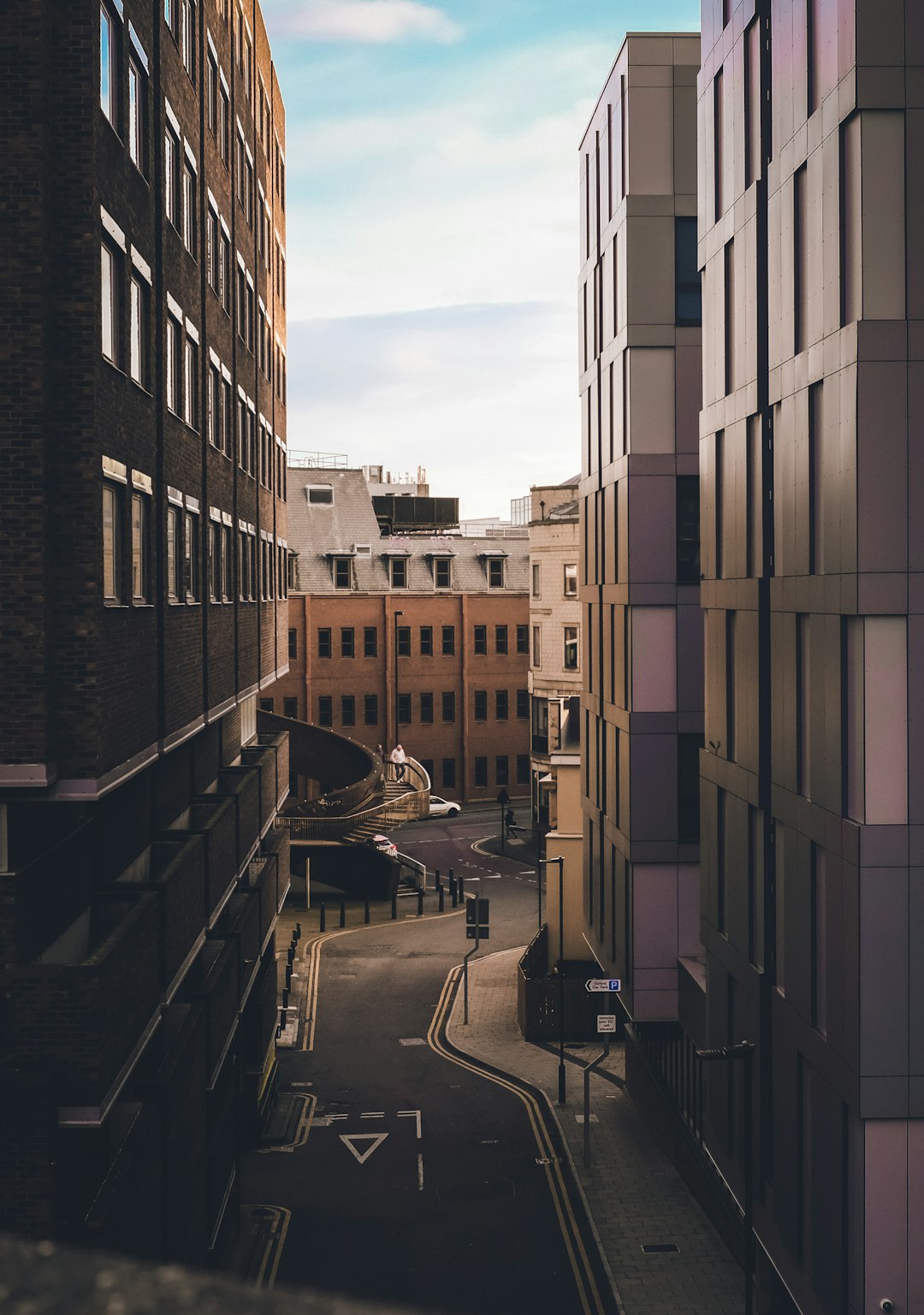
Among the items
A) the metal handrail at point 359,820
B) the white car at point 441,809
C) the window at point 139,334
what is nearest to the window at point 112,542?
the window at point 139,334

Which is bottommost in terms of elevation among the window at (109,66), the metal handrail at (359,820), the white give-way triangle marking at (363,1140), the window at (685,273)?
the white give-way triangle marking at (363,1140)

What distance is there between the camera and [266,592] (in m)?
33.9

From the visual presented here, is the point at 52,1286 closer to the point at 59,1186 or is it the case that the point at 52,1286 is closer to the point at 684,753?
the point at 59,1186

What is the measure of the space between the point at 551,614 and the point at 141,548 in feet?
159

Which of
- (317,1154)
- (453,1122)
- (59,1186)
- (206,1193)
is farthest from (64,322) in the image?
(453,1122)

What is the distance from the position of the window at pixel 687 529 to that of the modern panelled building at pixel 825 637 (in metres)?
7.37

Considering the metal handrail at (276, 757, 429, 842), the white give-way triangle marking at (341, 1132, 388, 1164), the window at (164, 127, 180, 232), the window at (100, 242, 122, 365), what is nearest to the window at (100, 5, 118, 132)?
the window at (100, 242, 122, 365)

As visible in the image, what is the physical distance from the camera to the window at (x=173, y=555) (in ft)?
61.0

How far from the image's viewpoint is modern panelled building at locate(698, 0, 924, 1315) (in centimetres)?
1439

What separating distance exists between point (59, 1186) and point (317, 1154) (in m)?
15.9

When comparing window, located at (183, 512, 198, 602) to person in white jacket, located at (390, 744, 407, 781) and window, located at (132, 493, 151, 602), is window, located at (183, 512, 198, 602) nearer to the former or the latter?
window, located at (132, 493, 151, 602)

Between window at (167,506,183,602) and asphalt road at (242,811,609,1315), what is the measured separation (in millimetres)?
11460

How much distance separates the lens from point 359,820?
5481 cm

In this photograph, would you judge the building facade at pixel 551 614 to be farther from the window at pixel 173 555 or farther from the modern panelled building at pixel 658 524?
the window at pixel 173 555
